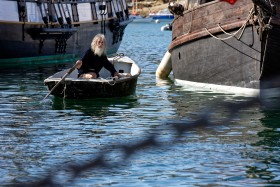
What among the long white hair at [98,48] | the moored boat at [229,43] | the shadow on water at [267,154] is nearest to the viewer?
the shadow on water at [267,154]

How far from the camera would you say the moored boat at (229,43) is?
17109 millimetres

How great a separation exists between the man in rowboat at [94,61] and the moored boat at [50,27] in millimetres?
15531

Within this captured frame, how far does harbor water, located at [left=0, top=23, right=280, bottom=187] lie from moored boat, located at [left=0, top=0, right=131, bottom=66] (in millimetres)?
13729

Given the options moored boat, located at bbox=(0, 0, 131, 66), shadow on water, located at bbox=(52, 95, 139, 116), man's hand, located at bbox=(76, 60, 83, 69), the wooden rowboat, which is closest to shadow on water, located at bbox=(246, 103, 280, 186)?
shadow on water, located at bbox=(52, 95, 139, 116)

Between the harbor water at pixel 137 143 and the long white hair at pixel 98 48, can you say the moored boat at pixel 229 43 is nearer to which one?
the harbor water at pixel 137 143

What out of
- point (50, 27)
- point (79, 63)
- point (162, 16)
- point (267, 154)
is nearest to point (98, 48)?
point (79, 63)

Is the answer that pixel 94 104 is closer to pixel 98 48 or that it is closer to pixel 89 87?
pixel 89 87

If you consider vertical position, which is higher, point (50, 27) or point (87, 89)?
point (87, 89)

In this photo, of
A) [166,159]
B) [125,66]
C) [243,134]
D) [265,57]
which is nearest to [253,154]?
[166,159]

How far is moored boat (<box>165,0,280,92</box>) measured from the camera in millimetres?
17109

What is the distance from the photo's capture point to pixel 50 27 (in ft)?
121

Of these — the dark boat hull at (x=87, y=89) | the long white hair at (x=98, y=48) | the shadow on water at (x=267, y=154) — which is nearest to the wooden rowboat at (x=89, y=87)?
the dark boat hull at (x=87, y=89)

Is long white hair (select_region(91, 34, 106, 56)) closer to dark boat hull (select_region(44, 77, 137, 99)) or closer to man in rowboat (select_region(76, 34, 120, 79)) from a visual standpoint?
man in rowboat (select_region(76, 34, 120, 79))

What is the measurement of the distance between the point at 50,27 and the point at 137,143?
114 feet
